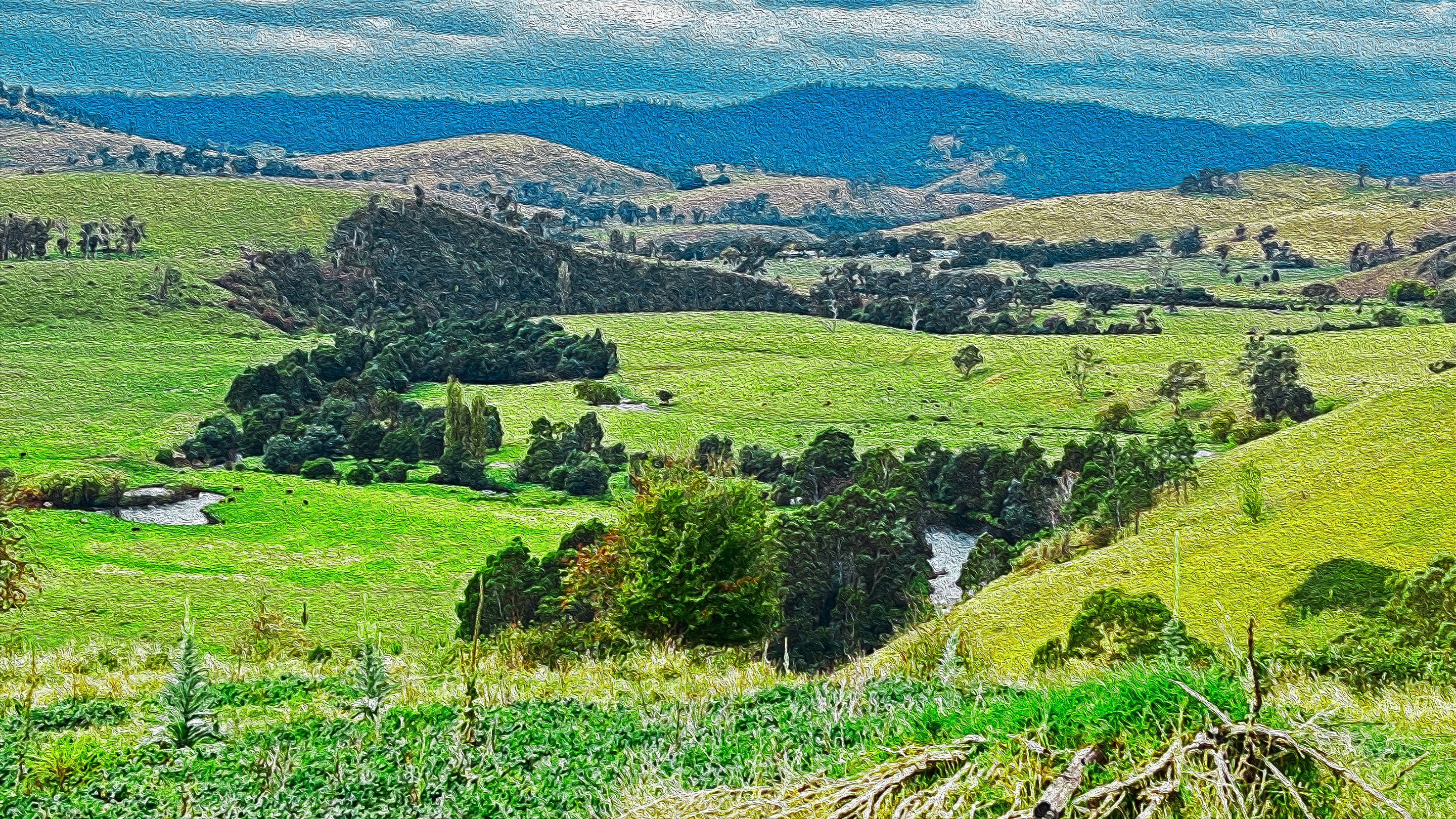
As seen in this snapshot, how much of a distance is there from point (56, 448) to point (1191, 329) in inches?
5827

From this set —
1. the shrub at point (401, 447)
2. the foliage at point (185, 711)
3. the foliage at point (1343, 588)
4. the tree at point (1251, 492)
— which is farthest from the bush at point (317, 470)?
the foliage at point (185, 711)

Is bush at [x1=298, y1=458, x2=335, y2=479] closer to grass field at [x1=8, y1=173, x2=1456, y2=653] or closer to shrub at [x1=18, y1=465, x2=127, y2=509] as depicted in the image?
grass field at [x1=8, y1=173, x2=1456, y2=653]

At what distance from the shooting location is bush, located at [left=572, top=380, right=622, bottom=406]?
162 meters

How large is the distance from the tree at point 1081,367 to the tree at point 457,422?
228 ft

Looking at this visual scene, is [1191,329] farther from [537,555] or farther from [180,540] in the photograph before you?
[180,540]

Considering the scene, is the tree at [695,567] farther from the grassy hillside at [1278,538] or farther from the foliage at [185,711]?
the foliage at [185,711]

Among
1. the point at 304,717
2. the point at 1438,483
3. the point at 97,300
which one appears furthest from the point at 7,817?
the point at 97,300

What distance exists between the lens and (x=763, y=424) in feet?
486

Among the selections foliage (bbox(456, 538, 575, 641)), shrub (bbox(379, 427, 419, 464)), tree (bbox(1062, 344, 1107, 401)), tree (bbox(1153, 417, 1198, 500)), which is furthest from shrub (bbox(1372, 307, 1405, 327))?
foliage (bbox(456, 538, 575, 641))

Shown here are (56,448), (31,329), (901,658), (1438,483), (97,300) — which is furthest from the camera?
(97,300)

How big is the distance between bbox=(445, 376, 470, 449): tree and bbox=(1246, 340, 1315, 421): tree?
7745 cm

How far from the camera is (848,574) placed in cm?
8475

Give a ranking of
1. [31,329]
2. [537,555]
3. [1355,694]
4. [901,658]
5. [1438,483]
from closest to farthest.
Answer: [1355,694] → [901,658] → [1438,483] → [537,555] → [31,329]

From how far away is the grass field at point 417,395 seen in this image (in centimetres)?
8706
